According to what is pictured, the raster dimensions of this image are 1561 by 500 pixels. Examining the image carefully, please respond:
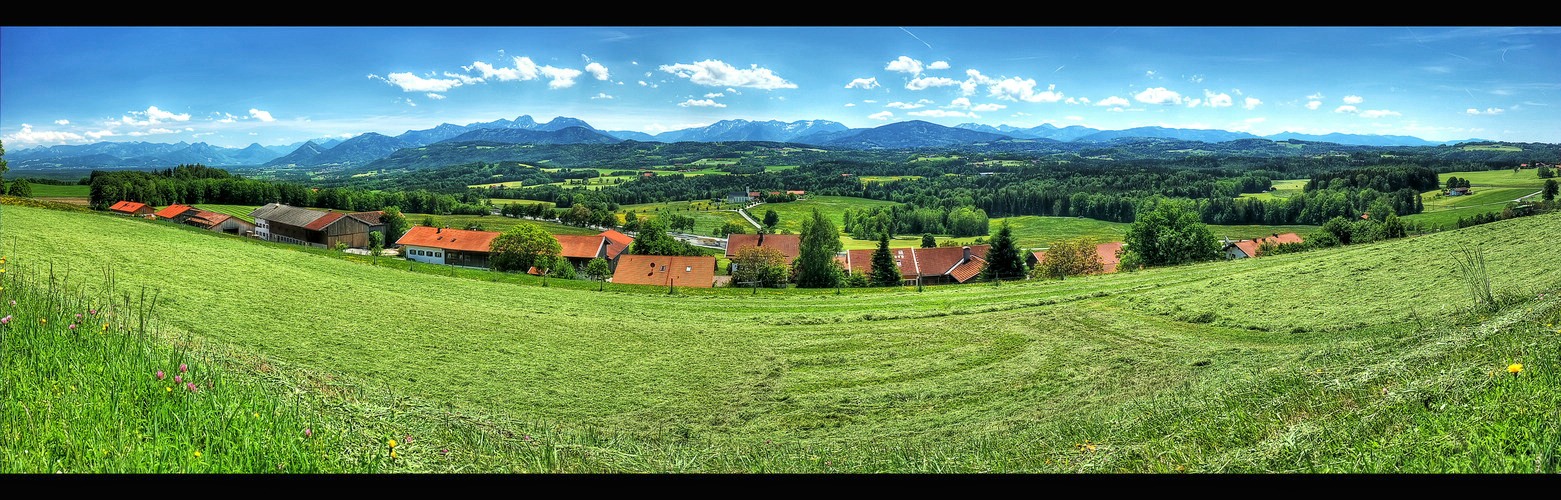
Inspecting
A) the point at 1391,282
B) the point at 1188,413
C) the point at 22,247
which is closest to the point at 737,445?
the point at 1188,413

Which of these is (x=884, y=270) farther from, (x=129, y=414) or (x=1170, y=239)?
(x=129, y=414)

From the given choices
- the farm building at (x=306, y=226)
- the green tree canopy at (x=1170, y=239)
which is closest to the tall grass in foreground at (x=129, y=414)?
the green tree canopy at (x=1170, y=239)

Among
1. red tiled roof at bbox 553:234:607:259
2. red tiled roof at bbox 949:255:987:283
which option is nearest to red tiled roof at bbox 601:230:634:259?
red tiled roof at bbox 553:234:607:259

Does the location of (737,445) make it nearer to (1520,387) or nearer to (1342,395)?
(1342,395)

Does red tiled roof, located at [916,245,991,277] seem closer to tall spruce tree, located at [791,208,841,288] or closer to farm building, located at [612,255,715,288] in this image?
tall spruce tree, located at [791,208,841,288]

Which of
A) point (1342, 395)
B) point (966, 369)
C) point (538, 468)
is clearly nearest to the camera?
point (538, 468)

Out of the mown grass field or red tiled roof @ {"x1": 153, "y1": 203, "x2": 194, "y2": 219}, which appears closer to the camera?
the mown grass field

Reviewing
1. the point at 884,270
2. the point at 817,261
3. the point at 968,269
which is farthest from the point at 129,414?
the point at 968,269
